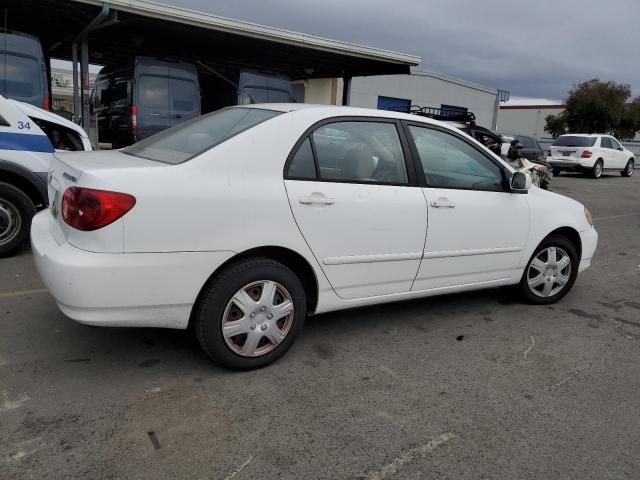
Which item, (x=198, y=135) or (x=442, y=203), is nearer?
(x=198, y=135)

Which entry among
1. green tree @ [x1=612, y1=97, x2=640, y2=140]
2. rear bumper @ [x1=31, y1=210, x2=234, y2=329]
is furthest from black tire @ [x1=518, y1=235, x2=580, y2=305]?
green tree @ [x1=612, y1=97, x2=640, y2=140]

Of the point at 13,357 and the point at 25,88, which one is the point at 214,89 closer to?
the point at 25,88

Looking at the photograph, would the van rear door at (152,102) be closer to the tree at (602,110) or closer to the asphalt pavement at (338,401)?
the asphalt pavement at (338,401)

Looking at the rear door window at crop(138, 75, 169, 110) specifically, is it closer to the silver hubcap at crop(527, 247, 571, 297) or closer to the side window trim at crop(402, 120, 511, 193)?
the side window trim at crop(402, 120, 511, 193)

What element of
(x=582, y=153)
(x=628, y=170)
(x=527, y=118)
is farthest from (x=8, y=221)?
(x=527, y=118)

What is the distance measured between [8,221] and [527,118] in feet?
172

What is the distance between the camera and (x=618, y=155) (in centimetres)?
2191

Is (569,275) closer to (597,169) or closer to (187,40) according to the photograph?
(187,40)

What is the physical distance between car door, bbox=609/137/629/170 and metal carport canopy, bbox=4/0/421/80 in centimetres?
1206

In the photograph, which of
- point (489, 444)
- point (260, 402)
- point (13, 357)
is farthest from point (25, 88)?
point (489, 444)

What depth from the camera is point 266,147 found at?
3162 millimetres

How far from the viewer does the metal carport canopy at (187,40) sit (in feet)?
31.5

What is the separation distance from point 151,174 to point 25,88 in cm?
616

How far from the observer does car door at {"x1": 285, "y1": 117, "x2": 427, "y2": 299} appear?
129 inches
